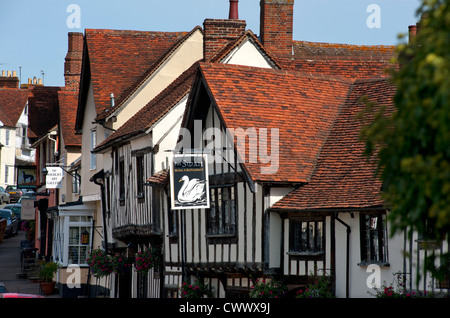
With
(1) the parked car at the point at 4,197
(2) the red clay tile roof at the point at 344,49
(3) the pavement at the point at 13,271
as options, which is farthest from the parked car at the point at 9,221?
(2) the red clay tile roof at the point at 344,49

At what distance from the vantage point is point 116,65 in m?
30.7

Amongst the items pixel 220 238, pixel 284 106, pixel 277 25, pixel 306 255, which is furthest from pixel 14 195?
pixel 306 255

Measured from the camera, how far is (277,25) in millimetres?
26203

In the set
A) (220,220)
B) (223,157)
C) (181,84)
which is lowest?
(220,220)

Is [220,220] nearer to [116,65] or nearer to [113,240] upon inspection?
[113,240]

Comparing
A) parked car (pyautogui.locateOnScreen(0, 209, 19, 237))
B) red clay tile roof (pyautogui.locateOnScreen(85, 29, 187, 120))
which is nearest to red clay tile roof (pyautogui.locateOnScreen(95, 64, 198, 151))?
red clay tile roof (pyautogui.locateOnScreen(85, 29, 187, 120))

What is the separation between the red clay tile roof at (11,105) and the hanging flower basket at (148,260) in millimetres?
49968

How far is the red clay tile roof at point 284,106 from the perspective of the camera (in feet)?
58.5

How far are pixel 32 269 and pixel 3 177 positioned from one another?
130 ft

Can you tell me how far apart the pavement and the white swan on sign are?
1364 centimetres

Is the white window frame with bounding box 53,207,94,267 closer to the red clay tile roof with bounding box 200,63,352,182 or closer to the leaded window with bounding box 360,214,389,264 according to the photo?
the red clay tile roof with bounding box 200,63,352,182

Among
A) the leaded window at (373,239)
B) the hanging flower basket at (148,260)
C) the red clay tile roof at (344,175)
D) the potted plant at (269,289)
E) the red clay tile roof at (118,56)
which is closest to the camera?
the leaded window at (373,239)

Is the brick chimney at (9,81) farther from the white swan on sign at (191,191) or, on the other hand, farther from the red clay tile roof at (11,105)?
the white swan on sign at (191,191)
